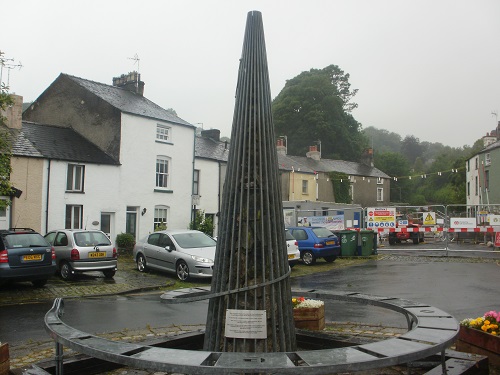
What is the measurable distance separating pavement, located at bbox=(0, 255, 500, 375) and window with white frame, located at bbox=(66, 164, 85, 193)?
396cm

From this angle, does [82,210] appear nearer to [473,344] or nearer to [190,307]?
[190,307]

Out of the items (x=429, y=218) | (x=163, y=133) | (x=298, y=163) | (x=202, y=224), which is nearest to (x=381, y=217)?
(x=429, y=218)

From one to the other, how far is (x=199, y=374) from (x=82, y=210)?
21357 millimetres

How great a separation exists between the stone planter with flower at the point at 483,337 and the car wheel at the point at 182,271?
10.7 metres

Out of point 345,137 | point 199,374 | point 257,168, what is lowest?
point 199,374

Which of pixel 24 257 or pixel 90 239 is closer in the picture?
pixel 24 257

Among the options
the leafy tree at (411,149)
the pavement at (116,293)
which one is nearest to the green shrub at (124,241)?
the pavement at (116,293)

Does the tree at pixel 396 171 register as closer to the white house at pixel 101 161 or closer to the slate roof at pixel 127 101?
the slate roof at pixel 127 101

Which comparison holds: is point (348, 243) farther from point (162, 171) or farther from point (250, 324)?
point (250, 324)

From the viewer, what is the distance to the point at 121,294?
538 inches

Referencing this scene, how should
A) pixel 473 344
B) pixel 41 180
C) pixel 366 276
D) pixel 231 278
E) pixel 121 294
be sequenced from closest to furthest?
pixel 231 278, pixel 473 344, pixel 121 294, pixel 366 276, pixel 41 180

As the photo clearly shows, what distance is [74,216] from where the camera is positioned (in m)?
23.2

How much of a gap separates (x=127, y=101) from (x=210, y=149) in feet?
22.7

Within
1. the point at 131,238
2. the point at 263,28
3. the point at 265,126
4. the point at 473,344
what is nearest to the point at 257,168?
the point at 265,126
